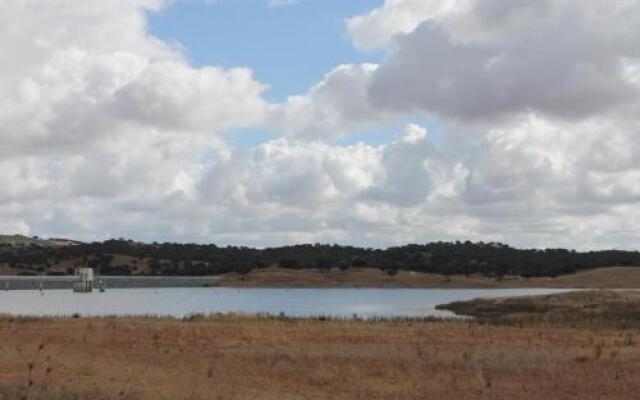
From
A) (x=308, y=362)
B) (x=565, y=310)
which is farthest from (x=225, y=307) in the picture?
(x=308, y=362)

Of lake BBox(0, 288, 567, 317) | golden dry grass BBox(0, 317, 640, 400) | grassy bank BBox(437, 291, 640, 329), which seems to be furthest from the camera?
lake BBox(0, 288, 567, 317)

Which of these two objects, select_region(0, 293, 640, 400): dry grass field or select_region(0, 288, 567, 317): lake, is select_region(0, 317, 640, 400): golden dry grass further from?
select_region(0, 288, 567, 317): lake

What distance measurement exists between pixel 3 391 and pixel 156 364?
28.1 ft

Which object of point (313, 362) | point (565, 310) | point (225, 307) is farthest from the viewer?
point (225, 307)

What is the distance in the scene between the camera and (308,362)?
3103 cm

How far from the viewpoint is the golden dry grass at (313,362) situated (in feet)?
80.6

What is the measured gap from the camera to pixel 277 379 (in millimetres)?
27047

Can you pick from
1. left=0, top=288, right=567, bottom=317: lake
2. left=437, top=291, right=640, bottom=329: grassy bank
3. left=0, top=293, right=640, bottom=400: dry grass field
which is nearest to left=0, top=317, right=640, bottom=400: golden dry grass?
left=0, top=293, right=640, bottom=400: dry grass field

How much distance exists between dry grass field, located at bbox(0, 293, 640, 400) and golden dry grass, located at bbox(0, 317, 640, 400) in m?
0.04

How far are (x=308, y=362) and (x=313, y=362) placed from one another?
0.18m

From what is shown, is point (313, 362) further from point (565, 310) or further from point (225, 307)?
point (225, 307)

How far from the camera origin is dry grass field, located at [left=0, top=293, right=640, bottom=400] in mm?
24422

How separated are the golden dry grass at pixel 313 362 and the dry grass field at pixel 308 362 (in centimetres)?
4

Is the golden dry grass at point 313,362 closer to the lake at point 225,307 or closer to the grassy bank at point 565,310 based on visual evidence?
the grassy bank at point 565,310
